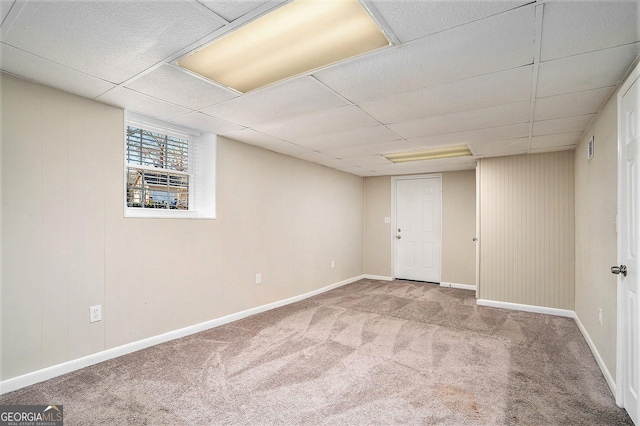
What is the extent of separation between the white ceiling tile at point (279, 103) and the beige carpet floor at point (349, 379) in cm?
215

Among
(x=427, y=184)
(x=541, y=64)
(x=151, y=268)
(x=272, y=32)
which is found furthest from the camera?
(x=427, y=184)

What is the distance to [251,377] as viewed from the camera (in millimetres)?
2420

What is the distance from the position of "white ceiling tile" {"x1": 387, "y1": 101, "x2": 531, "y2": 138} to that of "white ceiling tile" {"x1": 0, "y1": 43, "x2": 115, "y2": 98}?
2506 mm

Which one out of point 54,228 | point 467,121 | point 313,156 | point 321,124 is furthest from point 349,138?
point 54,228

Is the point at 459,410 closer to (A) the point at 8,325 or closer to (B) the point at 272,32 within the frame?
(B) the point at 272,32

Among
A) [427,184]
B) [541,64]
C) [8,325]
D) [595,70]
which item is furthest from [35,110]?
[427,184]

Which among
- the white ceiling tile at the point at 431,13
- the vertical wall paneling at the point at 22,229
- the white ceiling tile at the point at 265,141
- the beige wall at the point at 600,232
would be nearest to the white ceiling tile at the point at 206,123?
the white ceiling tile at the point at 265,141

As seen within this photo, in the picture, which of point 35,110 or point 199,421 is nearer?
point 199,421

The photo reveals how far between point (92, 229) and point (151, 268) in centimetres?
62

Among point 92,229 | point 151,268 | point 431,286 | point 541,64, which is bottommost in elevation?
point 431,286

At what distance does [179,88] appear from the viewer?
2.38 metres

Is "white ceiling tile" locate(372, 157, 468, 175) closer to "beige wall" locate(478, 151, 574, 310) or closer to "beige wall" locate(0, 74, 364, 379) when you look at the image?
"beige wall" locate(478, 151, 574, 310)

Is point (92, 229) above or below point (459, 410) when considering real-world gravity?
above

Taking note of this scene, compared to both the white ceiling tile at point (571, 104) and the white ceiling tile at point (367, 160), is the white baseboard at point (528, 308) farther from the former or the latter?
the white ceiling tile at point (571, 104)
